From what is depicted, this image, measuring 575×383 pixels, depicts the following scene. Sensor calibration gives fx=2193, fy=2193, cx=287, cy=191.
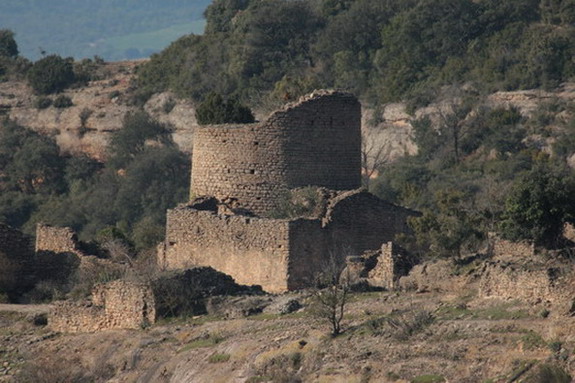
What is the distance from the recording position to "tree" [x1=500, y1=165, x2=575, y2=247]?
33.5 m

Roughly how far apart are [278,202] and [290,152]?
0.97m

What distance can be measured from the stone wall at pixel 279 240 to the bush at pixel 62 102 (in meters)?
44.2

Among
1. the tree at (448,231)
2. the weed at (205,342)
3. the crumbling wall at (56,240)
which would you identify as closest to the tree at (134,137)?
the crumbling wall at (56,240)

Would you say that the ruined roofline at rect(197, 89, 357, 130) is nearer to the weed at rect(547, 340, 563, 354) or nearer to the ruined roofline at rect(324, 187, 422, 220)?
the ruined roofline at rect(324, 187, 422, 220)

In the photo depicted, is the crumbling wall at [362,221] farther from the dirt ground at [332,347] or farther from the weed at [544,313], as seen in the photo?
the weed at [544,313]

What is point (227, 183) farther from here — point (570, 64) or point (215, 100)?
point (570, 64)

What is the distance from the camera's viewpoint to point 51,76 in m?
85.0

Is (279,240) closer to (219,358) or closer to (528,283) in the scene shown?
(219,358)

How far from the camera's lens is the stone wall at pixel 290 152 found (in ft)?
136

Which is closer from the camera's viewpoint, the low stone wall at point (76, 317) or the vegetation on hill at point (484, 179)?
the vegetation on hill at point (484, 179)

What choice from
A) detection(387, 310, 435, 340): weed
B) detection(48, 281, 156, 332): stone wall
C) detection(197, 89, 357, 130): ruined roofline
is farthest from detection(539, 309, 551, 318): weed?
detection(197, 89, 357, 130): ruined roofline

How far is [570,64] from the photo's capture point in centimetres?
7300

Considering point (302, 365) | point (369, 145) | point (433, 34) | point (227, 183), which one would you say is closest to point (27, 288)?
point (227, 183)

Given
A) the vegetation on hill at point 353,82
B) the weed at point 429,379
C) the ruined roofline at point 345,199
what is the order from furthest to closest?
the vegetation on hill at point 353,82 → the ruined roofline at point 345,199 → the weed at point 429,379
